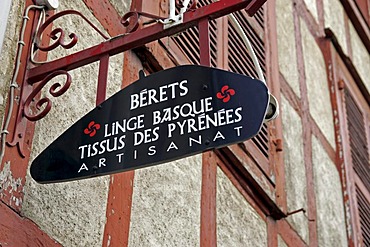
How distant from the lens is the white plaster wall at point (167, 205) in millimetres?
4031

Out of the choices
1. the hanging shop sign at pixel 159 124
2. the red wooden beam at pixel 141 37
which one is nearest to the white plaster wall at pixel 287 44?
the red wooden beam at pixel 141 37

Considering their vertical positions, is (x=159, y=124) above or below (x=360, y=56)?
below

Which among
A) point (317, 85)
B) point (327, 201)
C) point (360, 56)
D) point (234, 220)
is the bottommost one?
point (234, 220)

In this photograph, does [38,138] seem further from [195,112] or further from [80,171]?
[195,112]

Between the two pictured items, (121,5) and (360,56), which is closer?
(121,5)

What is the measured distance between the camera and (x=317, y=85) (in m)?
7.16

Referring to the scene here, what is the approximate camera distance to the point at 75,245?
356 cm

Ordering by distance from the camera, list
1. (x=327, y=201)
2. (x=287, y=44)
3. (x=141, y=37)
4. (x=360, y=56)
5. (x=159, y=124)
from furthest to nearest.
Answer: (x=360, y=56)
(x=287, y=44)
(x=327, y=201)
(x=141, y=37)
(x=159, y=124)

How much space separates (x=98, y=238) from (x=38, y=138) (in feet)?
1.51

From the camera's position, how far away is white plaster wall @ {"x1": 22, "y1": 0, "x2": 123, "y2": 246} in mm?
3455

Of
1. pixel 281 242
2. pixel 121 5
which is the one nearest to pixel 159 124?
pixel 121 5

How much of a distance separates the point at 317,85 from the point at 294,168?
1289 millimetres

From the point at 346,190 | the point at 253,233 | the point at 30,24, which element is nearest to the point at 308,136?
the point at 346,190

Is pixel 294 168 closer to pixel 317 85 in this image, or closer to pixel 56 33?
pixel 317 85
